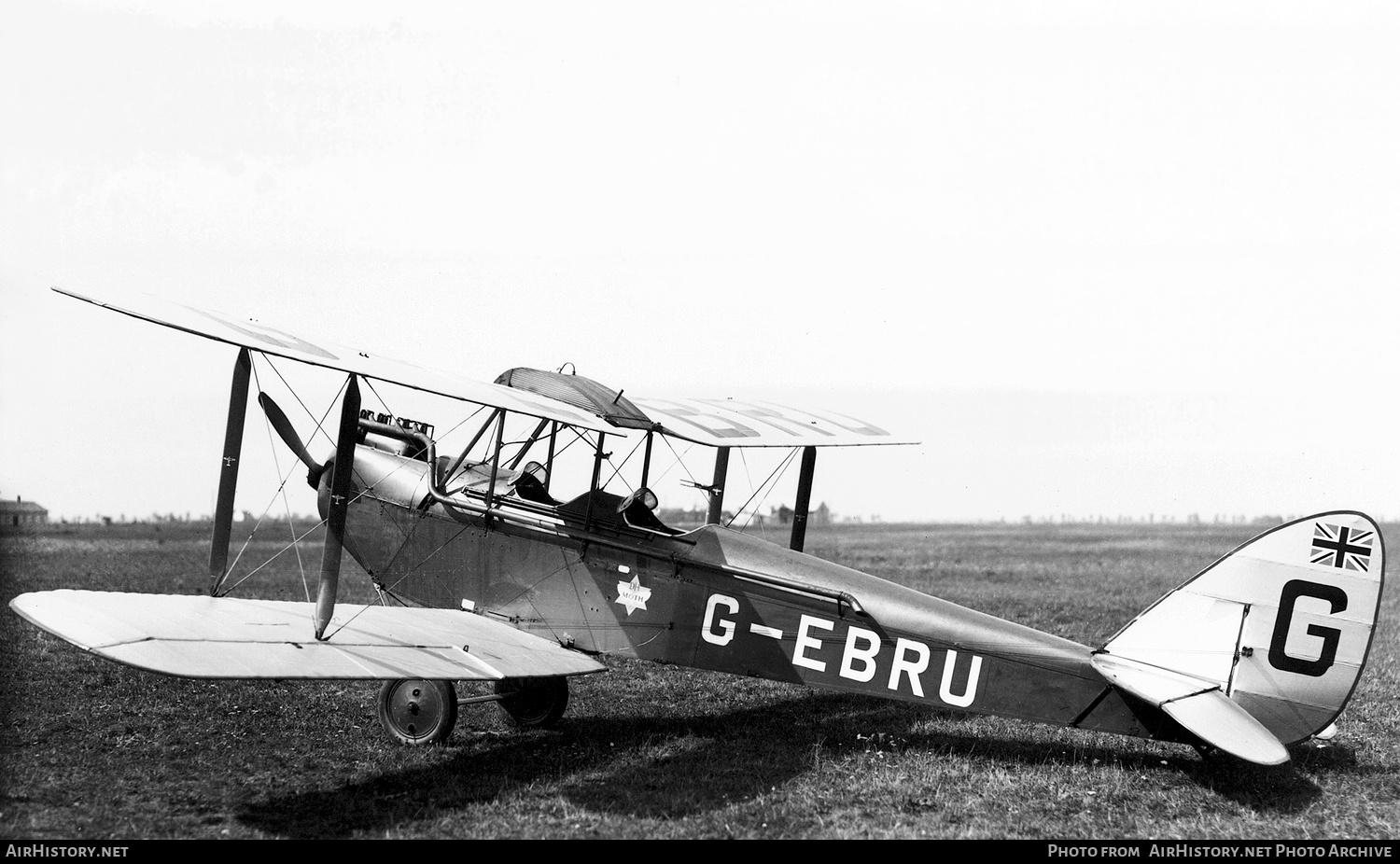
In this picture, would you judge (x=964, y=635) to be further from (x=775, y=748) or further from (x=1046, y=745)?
(x=775, y=748)

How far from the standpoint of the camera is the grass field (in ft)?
20.0

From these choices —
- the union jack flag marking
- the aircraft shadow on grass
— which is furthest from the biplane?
the aircraft shadow on grass

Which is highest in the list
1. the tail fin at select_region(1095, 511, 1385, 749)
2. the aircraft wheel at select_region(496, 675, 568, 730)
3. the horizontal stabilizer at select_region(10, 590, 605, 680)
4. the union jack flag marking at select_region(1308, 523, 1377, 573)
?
the union jack flag marking at select_region(1308, 523, 1377, 573)

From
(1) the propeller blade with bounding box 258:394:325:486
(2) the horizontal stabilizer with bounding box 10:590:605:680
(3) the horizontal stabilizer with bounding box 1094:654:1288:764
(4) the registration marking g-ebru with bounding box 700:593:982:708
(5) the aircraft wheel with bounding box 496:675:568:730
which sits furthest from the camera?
(5) the aircraft wheel with bounding box 496:675:568:730

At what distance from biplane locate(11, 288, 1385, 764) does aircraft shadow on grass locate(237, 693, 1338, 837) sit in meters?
0.43

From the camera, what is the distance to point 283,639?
6.82 m

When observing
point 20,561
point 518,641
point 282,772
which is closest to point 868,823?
point 518,641

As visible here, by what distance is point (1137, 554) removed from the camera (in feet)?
96.3

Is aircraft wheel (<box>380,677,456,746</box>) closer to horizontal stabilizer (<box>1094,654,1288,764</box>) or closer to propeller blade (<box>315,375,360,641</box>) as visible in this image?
propeller blade (<box>315,375,360,641</box>)

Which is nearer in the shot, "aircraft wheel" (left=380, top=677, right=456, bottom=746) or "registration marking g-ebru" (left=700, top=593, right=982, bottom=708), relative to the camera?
"registration marking g-ebru" (left=700, top=593, right=982, bottom=708)

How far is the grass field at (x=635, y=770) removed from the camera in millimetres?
6109

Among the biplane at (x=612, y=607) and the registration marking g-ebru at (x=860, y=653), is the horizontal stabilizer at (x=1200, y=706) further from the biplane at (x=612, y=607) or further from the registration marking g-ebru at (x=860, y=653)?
the registration marking g-ebru at (x=860, y=653)

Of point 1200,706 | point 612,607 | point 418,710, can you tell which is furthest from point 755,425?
point 1200,706

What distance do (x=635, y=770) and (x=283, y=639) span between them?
2.35m
